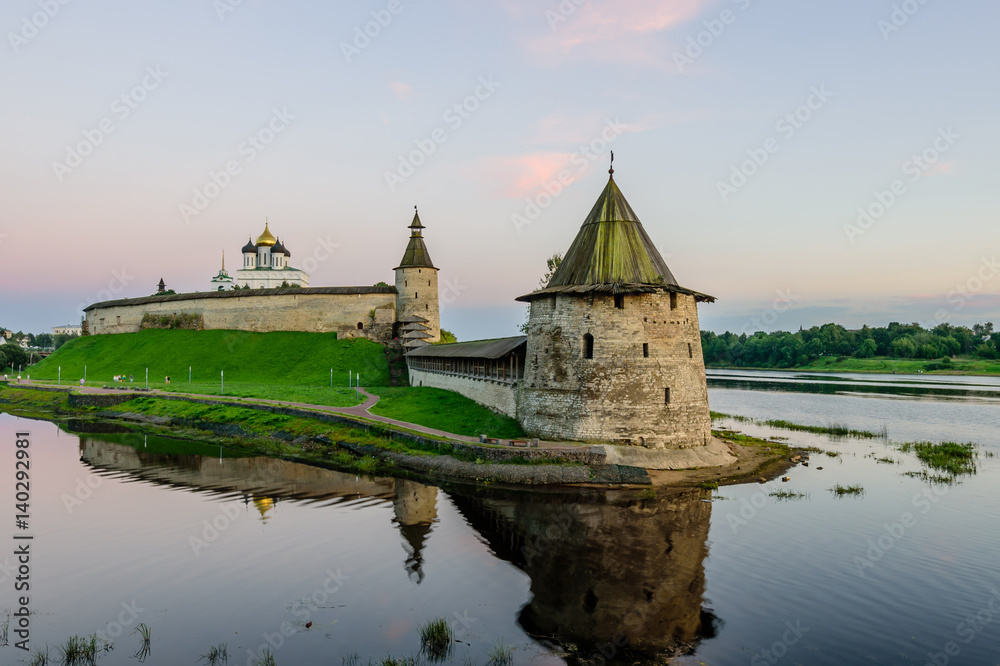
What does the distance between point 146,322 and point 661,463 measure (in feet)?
190

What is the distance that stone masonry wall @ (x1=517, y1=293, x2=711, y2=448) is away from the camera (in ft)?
69.1

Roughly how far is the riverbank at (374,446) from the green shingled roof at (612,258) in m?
5.92

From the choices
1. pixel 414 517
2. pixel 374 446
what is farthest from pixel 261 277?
pixel 414 517

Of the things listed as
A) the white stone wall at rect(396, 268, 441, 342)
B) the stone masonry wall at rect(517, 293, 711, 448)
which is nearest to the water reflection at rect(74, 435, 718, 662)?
the stone masonry wall at rect(517, 293, 711, 448)

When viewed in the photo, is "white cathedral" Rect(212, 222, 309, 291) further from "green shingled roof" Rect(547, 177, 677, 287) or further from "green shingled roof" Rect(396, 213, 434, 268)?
"green shingled roof" Rect(547, 177, 677, 287)

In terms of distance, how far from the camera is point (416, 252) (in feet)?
173

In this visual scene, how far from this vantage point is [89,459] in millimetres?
24609

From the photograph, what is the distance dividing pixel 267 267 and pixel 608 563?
2818 inches

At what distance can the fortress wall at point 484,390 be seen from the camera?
24.9m

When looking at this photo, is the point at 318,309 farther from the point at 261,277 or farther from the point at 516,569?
the point at 516,569

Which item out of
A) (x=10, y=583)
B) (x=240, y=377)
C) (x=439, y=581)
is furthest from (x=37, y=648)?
(x=240, y=377)

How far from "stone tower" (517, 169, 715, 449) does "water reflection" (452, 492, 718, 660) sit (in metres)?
3.77

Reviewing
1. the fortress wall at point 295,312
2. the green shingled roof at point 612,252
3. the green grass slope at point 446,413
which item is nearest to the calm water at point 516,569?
the green grass slope at point 446,413

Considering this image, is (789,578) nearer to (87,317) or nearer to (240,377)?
(240,377)
